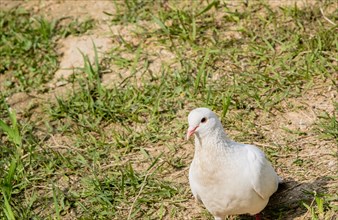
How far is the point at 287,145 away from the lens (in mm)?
5598

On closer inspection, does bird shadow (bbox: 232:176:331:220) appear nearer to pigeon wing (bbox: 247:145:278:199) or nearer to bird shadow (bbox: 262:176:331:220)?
bird shadow (bbox: 262:176:331:220)

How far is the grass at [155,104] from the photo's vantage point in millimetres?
5484

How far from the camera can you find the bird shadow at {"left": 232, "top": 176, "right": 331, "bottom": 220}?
195 inches

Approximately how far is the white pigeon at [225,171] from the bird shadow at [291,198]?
352 mm

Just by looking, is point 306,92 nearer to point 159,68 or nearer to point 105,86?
point 159,68

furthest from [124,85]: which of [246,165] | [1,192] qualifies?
[246,165]

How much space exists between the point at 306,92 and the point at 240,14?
131 cm

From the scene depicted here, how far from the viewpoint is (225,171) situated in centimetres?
455

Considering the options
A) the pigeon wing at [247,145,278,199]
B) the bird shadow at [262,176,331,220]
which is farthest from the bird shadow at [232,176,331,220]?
the pigeon wing at [247,145,278,199]

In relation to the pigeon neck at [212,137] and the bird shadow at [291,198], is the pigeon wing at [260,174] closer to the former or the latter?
the pigeon neck at [212,137]

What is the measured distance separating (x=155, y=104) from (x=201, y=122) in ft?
5.87

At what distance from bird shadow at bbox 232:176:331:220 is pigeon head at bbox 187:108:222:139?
0.87 meters

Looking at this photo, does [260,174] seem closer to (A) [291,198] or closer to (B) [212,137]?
(B) [212,137]

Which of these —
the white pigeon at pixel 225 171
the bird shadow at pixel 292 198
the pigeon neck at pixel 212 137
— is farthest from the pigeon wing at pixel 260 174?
the bird shadow at pixel 292 198
